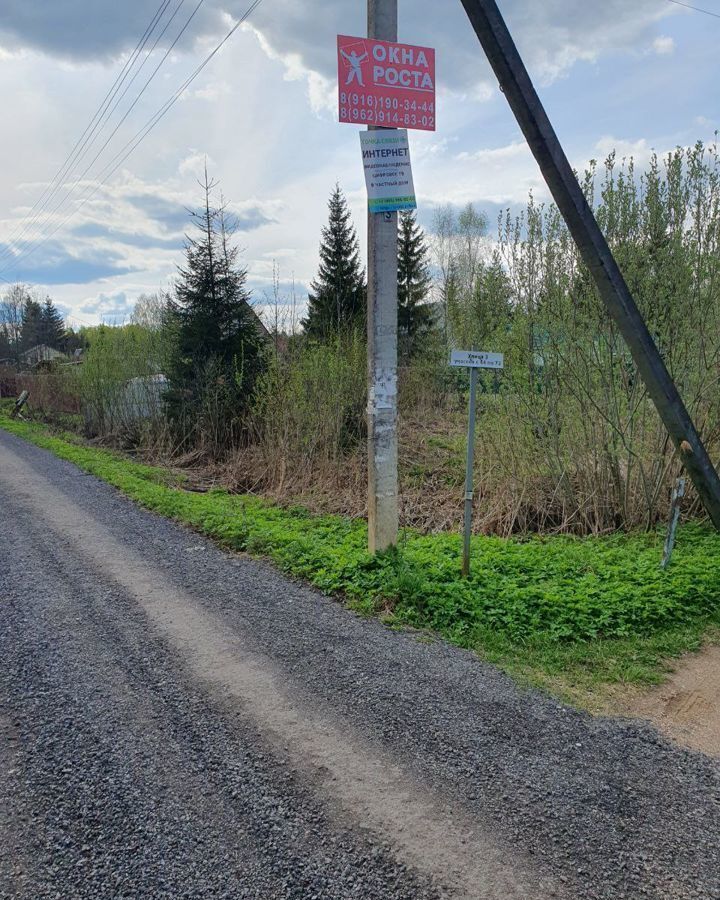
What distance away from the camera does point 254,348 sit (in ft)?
47.7

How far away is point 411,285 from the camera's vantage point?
84.4 ft

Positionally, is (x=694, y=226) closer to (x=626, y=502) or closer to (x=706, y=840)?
(x=626, y=502)

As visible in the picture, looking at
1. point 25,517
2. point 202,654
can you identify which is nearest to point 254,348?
point 25,517

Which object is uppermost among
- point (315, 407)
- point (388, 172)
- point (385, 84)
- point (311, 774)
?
point (385, 84)

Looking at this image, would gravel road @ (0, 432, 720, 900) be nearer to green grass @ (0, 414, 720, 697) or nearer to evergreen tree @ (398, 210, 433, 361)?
green grass @ (0, 414, 720, 697)

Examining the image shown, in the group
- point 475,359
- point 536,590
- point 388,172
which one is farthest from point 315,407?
point 536,590

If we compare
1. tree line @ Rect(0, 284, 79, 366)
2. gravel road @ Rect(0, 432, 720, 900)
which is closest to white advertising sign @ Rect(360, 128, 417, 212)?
gravel road @ Rect(0, 432, 720, 900)

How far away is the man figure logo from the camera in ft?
15.4

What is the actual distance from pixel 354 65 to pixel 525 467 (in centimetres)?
485

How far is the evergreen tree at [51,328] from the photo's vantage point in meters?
56.5

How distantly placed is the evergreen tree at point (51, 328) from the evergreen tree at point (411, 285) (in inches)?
1614

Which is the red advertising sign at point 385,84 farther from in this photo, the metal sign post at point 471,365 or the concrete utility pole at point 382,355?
the metal sign post at point 471,365

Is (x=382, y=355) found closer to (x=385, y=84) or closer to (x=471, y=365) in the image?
(x=471, y=365)

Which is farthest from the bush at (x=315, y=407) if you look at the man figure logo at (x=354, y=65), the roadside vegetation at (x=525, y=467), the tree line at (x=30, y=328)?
the tree line at (x=30, y=328)
